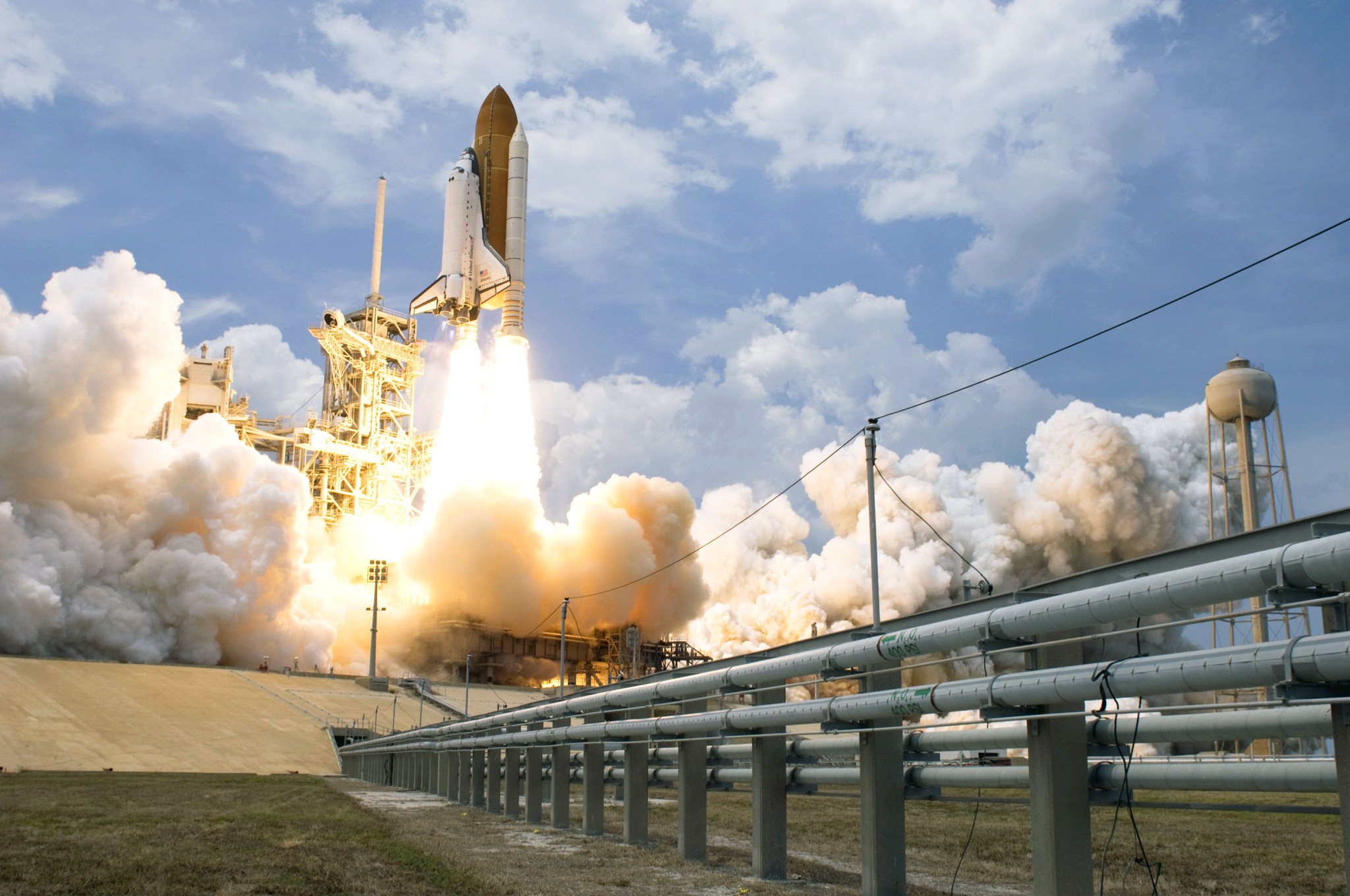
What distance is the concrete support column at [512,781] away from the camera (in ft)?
86.7

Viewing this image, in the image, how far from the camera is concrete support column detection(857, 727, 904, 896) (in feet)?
41.1

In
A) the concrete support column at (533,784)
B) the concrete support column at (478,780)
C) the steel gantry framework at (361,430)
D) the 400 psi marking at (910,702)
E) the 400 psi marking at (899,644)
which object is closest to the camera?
the 400 psi marking at (910,702)


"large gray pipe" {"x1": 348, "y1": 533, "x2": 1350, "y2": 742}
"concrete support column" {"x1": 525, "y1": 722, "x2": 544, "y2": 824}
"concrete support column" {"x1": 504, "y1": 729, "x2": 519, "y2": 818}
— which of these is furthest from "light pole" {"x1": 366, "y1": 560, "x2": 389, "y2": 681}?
"large gray pipe" {"x1": 348, "y1": 533, "x2": 1350, "y2": 742}

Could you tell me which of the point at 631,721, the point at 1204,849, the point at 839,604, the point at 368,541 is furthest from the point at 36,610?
the point at 1204,849

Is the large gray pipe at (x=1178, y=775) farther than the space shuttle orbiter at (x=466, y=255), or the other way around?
the space shuttle orbiter at (x=466, y=255)

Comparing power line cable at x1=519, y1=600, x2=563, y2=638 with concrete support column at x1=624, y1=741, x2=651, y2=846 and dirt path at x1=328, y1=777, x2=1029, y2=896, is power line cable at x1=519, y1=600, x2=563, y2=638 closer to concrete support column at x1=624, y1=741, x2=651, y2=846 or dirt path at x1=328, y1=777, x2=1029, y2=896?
dirt path at x1=328, y1=777, x2=1029, y2=896

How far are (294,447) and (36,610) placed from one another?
4239cm

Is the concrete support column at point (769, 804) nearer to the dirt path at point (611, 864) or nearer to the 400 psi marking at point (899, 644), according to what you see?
the dirt path at point (611, 864)

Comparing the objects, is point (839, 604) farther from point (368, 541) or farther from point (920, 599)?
point (368, 541)

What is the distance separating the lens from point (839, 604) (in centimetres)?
9425

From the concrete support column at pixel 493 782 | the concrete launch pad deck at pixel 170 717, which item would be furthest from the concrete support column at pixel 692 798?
the concrete launch pad deck at pixel 170 717

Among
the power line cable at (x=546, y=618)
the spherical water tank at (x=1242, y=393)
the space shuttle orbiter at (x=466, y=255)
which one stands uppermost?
the space shuttle orbiter at (x=466, y=255)

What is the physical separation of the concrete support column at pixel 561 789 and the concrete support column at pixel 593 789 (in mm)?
1409

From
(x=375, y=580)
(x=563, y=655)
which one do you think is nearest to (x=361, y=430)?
(x=375, y=580)
